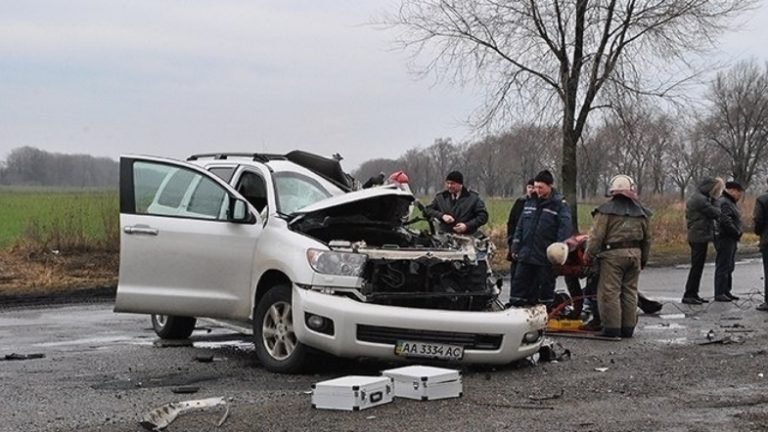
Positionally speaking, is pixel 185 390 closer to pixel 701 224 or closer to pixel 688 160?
pixel 701 224

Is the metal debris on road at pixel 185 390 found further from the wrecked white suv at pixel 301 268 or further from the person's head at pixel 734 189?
the person's head at pixel 734 189

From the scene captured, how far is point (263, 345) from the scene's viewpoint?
8320 mm

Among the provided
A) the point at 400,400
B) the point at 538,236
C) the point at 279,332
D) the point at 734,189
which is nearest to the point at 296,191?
the point at 279,332

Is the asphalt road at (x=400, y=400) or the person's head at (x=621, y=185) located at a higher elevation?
the person's head at (x=621, y=185)

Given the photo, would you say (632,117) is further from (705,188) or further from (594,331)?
(594,331)

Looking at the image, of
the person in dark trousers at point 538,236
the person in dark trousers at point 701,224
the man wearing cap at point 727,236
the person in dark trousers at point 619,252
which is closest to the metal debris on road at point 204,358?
the person in dark trousers at point 538,236

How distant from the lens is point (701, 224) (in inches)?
556

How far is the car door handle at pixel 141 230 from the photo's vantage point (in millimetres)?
8898

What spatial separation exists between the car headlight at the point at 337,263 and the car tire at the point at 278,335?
0.48 metres

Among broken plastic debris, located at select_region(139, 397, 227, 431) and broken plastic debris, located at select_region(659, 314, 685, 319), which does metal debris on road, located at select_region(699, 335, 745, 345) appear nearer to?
broken plastic debris, located at select_region(659, 314, 685, 319)

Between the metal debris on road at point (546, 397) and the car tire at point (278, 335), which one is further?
the car tire at point (278, 335)

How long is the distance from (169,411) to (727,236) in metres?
10.4

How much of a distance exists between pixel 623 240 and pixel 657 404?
3.92m

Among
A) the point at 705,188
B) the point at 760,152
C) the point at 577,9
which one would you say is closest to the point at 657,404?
the point at 705,188
